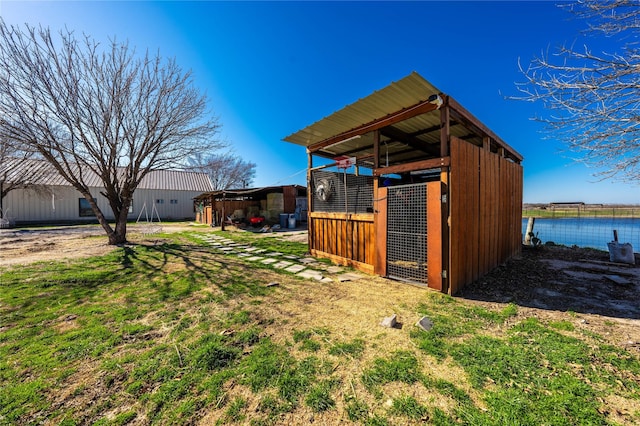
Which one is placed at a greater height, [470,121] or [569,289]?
[470,121]

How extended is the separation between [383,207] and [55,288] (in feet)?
18.7

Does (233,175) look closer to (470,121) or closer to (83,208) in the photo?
(83,208)

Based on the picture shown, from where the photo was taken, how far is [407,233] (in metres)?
4.10

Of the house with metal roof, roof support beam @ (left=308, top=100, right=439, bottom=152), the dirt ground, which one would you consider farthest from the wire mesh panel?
the house with metal roof

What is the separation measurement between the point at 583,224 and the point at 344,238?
10552 millimetres

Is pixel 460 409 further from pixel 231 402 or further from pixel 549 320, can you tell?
pixel 549 320

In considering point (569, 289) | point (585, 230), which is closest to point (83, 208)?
point (569, 289)

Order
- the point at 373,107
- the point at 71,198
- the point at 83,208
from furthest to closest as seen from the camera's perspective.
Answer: the point at 83,208 < the point at 71,198 < the point at 373,107

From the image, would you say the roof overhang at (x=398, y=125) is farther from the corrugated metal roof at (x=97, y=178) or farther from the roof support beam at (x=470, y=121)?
the corrugated metal roof at (x=97, y=178)

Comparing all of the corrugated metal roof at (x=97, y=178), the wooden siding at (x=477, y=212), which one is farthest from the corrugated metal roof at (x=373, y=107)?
the corrugated metal roof at (x=97, y=178)

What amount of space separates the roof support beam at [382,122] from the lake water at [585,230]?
8.32m

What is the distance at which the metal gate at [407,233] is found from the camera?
3.91 meters

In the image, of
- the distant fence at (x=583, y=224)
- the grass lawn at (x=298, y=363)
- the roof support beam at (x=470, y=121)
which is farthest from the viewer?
the distant fence at (x=583, y=224)

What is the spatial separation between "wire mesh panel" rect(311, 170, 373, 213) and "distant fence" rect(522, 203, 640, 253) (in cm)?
793
